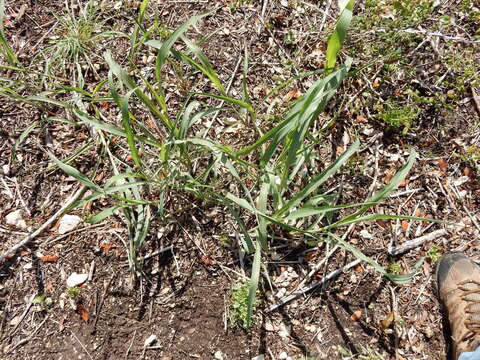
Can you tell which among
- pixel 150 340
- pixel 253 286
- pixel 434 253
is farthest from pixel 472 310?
pixel 150 340

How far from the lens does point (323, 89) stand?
125 centimetres

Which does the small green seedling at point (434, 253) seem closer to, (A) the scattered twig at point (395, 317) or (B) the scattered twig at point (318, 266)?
(A) the scattered twig at point (395, 317)

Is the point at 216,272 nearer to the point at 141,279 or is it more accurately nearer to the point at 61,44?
the point at 141,279

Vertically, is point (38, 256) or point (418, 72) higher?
point (418, 72)

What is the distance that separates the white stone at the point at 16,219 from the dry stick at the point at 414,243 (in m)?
1.67

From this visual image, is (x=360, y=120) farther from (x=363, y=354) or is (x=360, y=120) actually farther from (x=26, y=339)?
(x=26, y=339)

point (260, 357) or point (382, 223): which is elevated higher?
point (382, 223)

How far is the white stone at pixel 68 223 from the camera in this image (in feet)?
5.60

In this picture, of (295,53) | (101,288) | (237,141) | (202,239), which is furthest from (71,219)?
(295,53)

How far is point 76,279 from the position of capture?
1660mm

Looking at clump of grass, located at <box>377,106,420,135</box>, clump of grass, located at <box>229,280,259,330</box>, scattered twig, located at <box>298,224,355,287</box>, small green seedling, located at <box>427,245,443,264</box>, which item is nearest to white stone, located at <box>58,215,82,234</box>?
clump of grass, located at <box>229,280,259,330</box>

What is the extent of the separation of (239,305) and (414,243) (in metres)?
0.87

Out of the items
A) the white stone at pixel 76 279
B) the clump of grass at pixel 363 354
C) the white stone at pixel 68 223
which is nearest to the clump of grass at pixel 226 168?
the white stone at pixel 68 223

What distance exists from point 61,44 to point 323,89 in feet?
4.40
